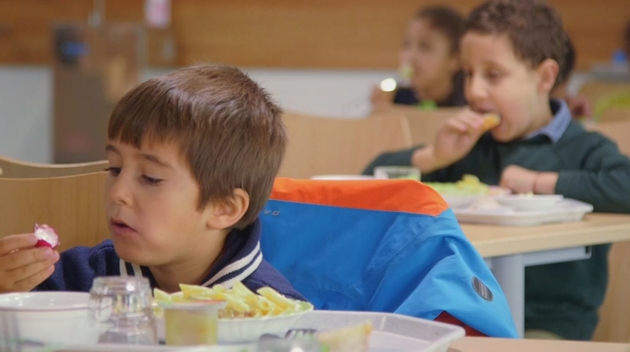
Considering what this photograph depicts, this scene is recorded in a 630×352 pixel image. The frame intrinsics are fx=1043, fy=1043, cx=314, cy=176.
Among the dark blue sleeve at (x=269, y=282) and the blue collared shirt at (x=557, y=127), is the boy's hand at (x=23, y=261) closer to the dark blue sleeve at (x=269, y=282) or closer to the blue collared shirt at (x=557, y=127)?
the dark blue sleeve at (x=269, y=282)

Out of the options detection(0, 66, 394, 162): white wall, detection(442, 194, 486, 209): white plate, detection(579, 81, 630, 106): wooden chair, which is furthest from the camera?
detection(0, 66, 394, 162): white wall

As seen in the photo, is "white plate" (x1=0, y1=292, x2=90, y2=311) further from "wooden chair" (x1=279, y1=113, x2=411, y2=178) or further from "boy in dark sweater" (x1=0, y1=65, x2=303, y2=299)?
"wooden chair" (x1=279, y1=113, x2=411, y2=178)

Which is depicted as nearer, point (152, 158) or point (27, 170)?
point (152, 158)

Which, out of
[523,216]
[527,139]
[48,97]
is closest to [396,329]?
[523,216]

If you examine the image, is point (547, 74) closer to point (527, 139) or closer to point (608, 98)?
point (527, 139)

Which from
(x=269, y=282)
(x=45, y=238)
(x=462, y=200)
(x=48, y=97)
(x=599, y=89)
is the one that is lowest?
(x=48, y=97)

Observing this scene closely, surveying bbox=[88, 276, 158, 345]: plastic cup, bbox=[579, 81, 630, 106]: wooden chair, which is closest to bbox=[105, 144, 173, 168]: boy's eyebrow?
bbox=[88, 276, 158, 345]: plastic cup

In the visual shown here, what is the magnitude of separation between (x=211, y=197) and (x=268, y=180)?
0.10m

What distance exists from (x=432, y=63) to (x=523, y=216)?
105 inches

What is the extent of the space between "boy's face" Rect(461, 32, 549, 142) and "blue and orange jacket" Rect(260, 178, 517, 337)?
4.01 feet

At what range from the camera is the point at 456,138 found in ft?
8.48

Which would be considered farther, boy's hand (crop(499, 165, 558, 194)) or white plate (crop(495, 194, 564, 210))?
boy's hand (crop(499, 165, 558, 194))

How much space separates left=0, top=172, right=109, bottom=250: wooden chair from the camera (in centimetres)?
153

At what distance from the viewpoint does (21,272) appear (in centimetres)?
116
